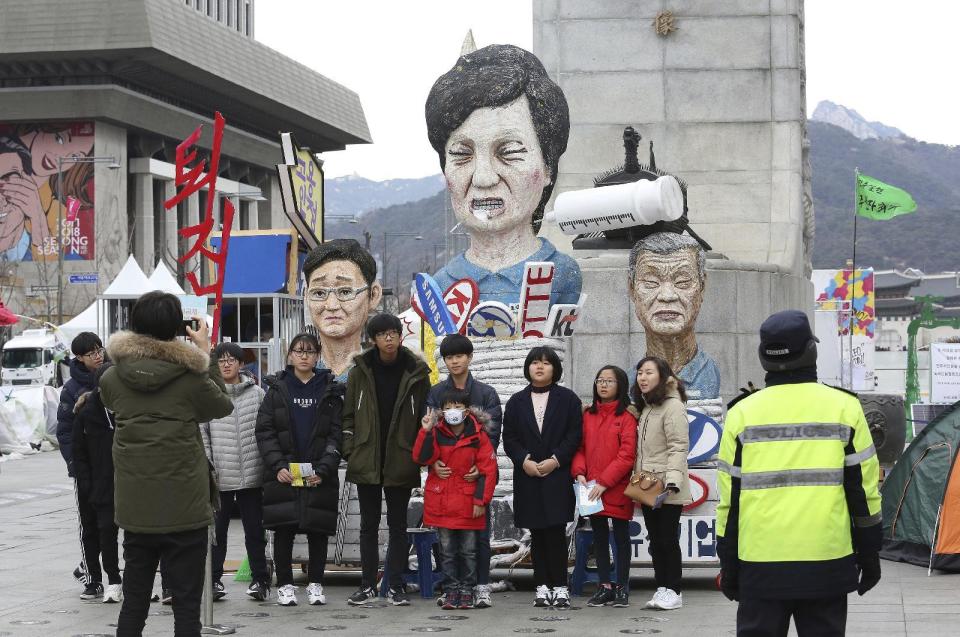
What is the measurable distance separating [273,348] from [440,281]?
5.35 metres

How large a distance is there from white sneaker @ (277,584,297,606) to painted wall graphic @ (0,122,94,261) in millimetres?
53468

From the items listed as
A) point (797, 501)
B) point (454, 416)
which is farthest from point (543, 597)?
point (797, 501)

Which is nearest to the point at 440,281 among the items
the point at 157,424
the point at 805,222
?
the point at 157,424

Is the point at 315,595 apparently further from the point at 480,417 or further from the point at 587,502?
the point at 587,502

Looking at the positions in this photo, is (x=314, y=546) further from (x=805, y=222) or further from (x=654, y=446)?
(x=805, y=222)

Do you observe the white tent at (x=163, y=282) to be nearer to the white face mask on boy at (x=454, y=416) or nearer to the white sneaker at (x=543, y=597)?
the white face mask on boy at (x=454, y=416)

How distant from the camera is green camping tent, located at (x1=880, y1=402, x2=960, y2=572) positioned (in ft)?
37.5

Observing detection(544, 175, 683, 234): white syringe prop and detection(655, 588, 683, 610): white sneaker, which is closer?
detection(655, 588, 683, 610): white sneaker

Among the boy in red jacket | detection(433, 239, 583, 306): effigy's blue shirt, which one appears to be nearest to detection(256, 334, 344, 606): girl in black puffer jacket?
the boy in red jacket

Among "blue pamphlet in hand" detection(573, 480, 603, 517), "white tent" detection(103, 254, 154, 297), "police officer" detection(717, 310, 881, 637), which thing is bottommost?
"blue pamphlet in hand" detection(573, 480, 603, 517)

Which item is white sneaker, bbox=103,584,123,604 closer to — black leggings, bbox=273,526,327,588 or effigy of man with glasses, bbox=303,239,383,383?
black leggings, bbox=273,526,327,588

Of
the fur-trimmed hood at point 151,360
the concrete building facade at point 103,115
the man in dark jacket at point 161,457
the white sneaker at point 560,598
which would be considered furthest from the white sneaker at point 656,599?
the concrete building facade at point 103,115

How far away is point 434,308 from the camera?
35.9 ft

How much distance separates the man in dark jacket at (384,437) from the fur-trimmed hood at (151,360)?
8.82ft
